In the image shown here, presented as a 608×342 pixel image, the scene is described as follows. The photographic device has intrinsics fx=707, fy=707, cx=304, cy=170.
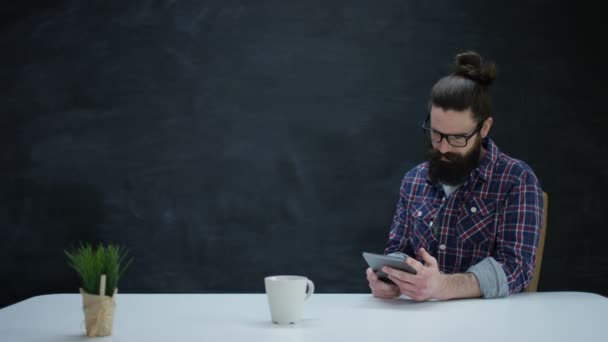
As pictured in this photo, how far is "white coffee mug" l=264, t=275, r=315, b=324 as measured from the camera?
1.46m

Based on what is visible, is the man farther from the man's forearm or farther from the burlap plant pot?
the burlap plant pot

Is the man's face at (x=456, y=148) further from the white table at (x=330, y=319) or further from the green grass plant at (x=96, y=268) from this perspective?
the green grass plant at (x=96, y=268)

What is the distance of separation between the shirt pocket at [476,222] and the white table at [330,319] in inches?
13.0

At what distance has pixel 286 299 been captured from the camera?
1462 mm

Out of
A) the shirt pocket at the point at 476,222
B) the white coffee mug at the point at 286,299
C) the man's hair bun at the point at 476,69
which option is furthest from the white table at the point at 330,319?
the man's hair bun at the point at 476,69

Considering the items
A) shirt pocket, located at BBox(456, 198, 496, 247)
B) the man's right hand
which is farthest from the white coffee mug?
shirt pocket, located at BBox(456, 198, 496, 247)

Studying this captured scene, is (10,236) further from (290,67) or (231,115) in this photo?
(290,67)

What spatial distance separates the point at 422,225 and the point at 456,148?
28cm

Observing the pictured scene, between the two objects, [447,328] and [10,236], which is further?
[10,236]

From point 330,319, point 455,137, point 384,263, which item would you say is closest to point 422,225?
point 455,137

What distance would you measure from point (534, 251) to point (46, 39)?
2.38 metres

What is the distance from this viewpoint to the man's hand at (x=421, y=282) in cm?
175

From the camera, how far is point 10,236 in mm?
3277

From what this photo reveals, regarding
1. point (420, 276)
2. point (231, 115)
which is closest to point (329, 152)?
point (231, 115)
